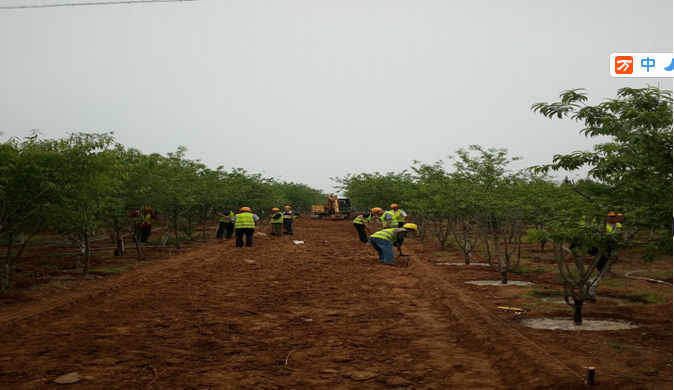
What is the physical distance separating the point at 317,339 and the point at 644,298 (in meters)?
6.21

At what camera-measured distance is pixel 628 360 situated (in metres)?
5.69

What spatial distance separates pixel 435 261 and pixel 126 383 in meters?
13.0

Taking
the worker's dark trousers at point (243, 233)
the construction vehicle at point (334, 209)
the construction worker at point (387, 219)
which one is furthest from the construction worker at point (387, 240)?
the construction vehicle at point (334, 209)

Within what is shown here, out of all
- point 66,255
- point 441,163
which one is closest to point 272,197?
point 441,163

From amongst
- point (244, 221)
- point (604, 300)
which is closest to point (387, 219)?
point (244, 221)

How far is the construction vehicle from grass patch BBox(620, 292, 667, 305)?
153ft

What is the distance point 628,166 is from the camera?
5180 millimetres

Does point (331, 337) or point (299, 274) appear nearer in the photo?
point (331, 337)

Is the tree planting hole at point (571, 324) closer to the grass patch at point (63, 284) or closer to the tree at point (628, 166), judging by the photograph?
the tree at point (628, 166)

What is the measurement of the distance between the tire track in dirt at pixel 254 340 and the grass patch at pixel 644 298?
3.48 m

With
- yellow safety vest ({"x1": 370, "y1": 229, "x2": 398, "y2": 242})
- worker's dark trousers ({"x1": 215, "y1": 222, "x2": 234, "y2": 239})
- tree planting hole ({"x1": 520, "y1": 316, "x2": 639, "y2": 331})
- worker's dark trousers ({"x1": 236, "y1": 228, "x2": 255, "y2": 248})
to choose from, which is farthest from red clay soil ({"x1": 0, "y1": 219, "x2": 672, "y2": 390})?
worker's dark trousers ({"x1": 215, "y1": 222, "x2": 234, "y2": 239})

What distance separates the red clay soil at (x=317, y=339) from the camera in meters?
5.42

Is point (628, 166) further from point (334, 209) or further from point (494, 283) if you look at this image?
point (334, 209)

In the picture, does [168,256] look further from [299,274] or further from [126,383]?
[126,383]
